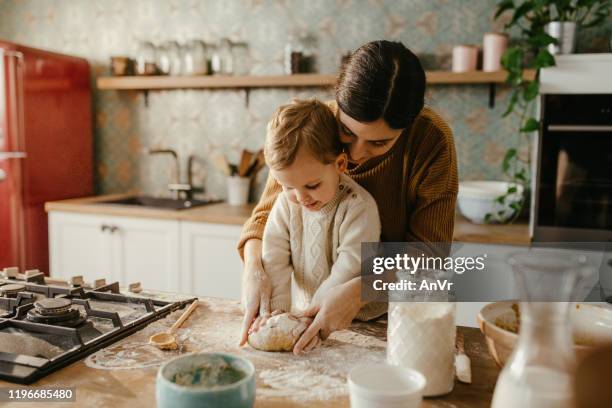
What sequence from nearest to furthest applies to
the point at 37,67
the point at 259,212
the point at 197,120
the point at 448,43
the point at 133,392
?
the point at 133,392, the point at 259,212, the point at 448,43, the point at 37,67, the point at 197,120

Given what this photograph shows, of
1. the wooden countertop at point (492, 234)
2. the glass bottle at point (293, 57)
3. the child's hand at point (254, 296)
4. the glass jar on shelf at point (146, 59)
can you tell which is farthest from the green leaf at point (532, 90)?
the glass jar on shelf at point (146, 59)

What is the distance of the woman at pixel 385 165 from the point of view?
1202 millimetres

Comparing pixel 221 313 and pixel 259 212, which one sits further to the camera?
pixel 259 212

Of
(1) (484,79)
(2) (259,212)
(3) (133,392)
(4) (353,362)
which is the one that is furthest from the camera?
(1) (484,79)

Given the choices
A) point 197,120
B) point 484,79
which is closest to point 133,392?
point 484,79

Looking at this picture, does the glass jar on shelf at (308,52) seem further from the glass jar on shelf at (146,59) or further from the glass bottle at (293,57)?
the glass jar on shelf at (146,59)

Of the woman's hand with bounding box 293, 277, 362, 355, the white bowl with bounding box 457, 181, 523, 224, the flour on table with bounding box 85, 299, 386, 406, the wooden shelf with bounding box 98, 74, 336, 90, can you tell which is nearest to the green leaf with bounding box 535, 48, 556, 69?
the white bowl with bounding box 457, 181, 523, 224

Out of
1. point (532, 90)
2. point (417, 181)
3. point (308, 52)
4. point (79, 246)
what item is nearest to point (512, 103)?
point (532, 90)

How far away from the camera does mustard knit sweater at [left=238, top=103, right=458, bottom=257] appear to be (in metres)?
1.46

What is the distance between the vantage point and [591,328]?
3.09 ft

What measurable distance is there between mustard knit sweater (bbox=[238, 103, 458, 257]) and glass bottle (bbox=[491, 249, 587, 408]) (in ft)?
2.75

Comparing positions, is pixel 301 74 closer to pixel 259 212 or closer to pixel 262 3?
pixel 262 3

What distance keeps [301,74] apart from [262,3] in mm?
527

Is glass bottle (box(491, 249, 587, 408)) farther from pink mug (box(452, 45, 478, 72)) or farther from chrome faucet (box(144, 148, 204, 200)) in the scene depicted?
chrome faucet (box(144, 148, 204, 200))
